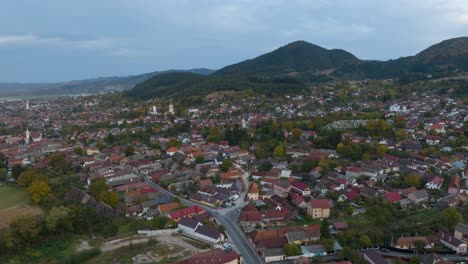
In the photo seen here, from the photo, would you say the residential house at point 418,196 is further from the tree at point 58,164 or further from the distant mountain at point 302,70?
the distant mountain at point 302,70

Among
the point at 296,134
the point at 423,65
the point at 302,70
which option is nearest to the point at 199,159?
the point at 296,134

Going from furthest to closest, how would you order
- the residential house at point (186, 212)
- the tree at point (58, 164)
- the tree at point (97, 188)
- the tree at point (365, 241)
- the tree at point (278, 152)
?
the tree at point (278, 152) → the tree at point (58, 164) → the tree at point (97, 188) → the residential house at point (186, 212) → the tree at point (365, 241)

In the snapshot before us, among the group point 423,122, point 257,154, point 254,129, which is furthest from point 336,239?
point 423,122

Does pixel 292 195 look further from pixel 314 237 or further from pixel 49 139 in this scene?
pixel 49 139

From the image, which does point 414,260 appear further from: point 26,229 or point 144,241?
point 26,229

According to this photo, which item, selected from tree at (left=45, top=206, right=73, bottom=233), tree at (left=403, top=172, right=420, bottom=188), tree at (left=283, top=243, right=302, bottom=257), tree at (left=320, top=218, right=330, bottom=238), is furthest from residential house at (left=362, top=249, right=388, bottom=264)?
tree at (left=45, top=206, right=73, bottom=233)

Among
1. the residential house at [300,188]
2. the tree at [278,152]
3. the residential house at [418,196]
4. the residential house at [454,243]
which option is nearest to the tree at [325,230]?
the residential house at [454,243]
